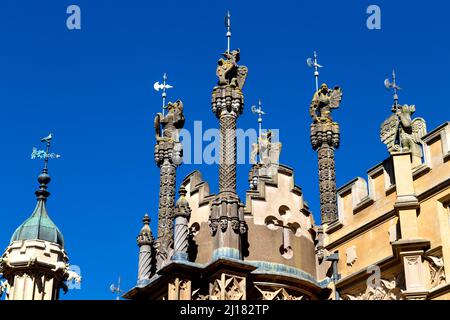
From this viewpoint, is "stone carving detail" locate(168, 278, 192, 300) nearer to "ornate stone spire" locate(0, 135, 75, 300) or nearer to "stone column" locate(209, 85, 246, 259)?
"stone column" locate(209, 85, 246, 259)

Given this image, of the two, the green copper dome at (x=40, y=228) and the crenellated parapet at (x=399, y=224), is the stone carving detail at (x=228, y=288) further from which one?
the green copper dome at (x=40, y=228)

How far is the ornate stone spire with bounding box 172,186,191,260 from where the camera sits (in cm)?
2803

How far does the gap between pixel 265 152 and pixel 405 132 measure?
14.5 meters

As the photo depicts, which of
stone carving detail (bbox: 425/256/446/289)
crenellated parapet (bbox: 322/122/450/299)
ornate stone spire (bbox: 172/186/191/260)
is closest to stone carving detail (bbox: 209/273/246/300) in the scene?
ornate stone spire (bbox: 172/186/191/260)

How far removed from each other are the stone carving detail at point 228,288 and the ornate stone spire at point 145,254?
4168mm

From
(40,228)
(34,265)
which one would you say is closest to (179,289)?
(34,265)

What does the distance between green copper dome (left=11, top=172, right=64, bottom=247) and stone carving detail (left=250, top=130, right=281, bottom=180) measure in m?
8.60

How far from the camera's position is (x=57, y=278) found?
37.0 metres

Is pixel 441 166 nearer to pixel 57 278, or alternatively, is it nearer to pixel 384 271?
pixel 384 271

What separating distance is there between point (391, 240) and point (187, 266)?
20.6 feet

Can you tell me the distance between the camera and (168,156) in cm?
3266

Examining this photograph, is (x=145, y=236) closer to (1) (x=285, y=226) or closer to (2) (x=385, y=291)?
(1) (x=285, y=226)
